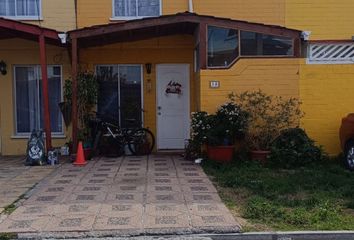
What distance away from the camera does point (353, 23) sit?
45.4 feet

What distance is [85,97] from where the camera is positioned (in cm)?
1376

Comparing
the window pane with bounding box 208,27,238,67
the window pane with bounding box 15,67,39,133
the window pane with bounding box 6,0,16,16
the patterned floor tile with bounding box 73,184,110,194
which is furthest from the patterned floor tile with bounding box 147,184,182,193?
the window pane with bounding box 6,0,16,16

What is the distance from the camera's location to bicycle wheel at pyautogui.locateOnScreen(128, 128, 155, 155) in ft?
45.9

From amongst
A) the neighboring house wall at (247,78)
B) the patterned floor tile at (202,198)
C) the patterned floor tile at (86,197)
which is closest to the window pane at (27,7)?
the neighboring house wall at (247,78)

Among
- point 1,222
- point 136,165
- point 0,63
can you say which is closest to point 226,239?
point 1,222

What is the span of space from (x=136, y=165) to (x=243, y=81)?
3.31 meters

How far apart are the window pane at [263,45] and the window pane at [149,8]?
9.03ft

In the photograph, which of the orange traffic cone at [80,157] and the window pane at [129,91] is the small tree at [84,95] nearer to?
the window pane at [129,91]

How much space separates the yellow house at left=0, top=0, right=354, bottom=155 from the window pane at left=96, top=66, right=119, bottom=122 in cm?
3

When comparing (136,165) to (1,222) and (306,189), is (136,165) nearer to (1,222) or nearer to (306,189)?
(306,189)

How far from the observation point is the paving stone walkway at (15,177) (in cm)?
893

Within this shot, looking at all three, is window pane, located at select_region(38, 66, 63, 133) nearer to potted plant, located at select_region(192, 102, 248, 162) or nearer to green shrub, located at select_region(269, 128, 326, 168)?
potted plant, located at select_region(192, 102, 248, 162)

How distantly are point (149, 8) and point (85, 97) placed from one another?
296 cm

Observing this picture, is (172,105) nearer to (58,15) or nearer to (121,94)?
(121,94)
